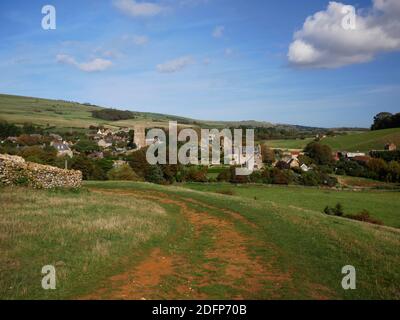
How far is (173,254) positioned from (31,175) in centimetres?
1488

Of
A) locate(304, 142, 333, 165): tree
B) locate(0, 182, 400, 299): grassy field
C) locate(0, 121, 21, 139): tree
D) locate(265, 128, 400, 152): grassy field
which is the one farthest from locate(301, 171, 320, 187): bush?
locate(0, 121, 21, 139): tree

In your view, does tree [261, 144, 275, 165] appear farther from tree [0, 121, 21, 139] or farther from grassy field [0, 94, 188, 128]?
tree [0, 121, 21, 139]

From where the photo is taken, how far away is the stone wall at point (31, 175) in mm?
22938

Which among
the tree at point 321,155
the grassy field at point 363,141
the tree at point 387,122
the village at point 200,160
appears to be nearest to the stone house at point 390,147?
the village at point 200,160

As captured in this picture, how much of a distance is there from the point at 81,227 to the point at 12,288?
567 cm

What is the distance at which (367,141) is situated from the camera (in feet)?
422

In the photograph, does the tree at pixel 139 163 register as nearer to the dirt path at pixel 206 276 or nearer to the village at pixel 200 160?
the village at pixel 200 160

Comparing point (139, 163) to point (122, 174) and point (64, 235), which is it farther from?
point (64, 235)

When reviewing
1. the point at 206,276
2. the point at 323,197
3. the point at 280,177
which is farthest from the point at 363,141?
the point at 206,276

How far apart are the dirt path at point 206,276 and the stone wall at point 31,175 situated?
1354cm

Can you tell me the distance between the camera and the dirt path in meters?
9.64

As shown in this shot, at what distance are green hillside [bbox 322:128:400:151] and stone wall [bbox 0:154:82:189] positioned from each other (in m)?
114
